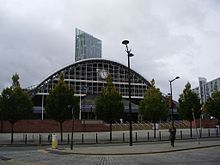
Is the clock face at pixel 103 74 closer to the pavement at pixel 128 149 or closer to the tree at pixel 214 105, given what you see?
the tree at pixel 214 105

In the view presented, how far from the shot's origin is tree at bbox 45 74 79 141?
41.2 meters

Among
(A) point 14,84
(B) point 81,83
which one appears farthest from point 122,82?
(A) point 14,84

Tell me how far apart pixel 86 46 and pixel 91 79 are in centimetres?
3880

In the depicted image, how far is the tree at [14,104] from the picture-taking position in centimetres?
4097

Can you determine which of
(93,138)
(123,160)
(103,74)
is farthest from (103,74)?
(123,160)

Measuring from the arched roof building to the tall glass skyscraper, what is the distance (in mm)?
28818

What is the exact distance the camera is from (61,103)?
41312 millimetres

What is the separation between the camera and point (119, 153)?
2027cm

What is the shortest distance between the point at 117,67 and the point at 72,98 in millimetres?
90168

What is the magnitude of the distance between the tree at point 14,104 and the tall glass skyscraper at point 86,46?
4474 inches

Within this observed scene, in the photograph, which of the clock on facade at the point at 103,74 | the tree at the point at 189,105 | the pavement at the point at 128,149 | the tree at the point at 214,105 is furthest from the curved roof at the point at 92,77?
the pavement at the point at 128,149

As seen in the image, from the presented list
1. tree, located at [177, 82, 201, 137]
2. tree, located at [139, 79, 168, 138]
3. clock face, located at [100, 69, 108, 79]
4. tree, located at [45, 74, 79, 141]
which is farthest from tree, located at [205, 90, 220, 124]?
clock face, located at [100, 69, 108, 79]

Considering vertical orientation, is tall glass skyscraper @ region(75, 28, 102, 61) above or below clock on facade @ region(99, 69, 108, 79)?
above

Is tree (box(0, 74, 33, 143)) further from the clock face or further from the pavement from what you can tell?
the clock face
